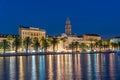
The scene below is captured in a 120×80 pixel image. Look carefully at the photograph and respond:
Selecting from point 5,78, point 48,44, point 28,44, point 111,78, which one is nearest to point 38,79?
point 5,78

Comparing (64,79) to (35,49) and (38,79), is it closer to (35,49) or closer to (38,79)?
(38,79)

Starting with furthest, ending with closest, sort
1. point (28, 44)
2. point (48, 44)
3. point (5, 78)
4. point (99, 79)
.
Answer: point (48, 44)
point (28, 44)
point (5, 78)
point (99, 79)

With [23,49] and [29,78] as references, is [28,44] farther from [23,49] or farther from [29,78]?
[29,78]

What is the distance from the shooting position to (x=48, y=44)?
198875mm

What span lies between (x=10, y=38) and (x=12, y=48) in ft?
16.4

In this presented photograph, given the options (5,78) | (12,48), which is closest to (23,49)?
(12,48)

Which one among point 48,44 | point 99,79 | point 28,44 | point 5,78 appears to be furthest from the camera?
point 48,44

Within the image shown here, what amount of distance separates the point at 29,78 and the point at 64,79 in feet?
10.2

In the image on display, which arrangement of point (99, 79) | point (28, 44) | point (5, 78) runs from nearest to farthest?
point (99, 79), point (5, 78), point (28, 44)

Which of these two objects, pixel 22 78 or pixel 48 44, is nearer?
pixel 22 78

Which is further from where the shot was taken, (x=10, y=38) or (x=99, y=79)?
(x=10, y=38)

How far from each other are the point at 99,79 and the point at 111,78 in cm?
115

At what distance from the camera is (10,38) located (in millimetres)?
185125

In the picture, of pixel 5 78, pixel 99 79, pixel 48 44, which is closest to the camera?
pixel 99 79
